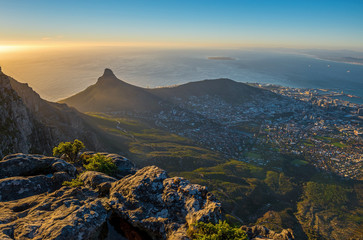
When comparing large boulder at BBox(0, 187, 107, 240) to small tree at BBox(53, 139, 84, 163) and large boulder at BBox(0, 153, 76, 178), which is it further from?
small tree at BBox(53, 139, 84, 163)

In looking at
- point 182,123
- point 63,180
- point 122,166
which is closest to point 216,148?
point 182,123

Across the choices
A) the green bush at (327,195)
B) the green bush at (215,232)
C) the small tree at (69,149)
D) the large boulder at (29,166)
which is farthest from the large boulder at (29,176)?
the green bush at (327,195)

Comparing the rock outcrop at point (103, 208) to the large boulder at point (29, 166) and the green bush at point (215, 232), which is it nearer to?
the large boulder at point (29, 166)

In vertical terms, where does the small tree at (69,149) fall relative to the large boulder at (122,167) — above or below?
above

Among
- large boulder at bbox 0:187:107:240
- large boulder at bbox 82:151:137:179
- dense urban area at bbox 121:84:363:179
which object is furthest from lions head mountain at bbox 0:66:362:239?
dense urban area at bbox 121:84:363:179

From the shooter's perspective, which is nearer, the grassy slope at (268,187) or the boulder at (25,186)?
the boulder at (25,186)

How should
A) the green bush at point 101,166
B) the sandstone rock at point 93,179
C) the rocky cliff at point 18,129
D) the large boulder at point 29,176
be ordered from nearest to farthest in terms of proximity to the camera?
the large boulder at point 29,176 → the sandstone rock at point 93,179 → the green bush at point 101,166 → the rocky cliff at point 18,129

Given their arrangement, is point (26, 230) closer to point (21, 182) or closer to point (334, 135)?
point (21, 182)
